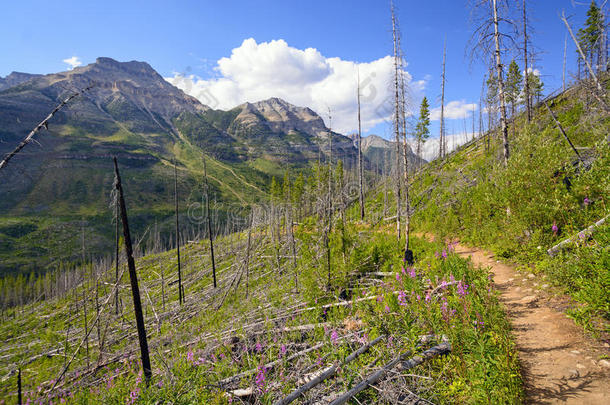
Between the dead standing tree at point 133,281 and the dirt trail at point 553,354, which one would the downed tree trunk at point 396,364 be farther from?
the dead standing tree at point 133,281

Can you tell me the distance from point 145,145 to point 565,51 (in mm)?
225304

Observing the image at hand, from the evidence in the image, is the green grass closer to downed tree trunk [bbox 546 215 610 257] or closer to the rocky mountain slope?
downed tree trunk [bbox 546 215 610 257]

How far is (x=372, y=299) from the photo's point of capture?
750cm

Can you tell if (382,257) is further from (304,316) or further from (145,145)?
(145,145)

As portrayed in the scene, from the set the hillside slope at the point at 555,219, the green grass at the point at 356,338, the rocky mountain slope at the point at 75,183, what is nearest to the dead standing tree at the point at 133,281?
the green grass at the point at 356,338

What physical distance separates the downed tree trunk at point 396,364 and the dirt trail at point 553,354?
3.89 ft

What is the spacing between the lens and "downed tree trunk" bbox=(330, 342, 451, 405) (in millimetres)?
3756

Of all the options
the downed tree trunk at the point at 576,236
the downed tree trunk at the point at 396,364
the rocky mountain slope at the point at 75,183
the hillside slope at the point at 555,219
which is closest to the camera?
the downed tree trunk at the point at 396,364

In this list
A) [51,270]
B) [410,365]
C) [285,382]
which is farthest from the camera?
[51,270]

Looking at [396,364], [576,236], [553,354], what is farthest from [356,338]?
[576,236]

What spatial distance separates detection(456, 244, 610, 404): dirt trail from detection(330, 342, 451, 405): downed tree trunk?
3.89 ft

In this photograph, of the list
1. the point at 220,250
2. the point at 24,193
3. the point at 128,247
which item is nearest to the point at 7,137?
the point at 24,193

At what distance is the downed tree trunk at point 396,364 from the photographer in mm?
3756

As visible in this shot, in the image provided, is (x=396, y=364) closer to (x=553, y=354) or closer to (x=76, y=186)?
(x=553, y=354)
